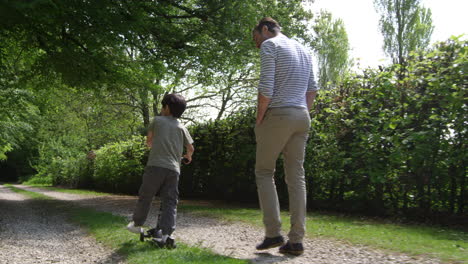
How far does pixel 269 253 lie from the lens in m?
3.93

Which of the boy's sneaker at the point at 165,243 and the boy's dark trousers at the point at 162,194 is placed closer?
the boy's sneaker at the point at 165,243

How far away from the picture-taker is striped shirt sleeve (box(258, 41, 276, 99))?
12.1 ft

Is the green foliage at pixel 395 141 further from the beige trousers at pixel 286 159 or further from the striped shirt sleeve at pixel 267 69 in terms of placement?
the striped shirt sleeve at pixel 267 69

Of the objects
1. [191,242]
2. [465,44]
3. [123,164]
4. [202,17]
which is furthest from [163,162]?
[123,164]

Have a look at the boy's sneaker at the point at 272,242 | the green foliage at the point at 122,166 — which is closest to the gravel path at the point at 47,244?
the boy's sneaker at the point at 272,242

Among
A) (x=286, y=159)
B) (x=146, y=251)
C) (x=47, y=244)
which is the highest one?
(x=286, y=159)

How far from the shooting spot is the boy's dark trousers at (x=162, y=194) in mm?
4344

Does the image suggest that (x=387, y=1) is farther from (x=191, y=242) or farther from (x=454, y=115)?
(x=191, y=242)

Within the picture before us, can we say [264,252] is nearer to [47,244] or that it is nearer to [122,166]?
[47,244]

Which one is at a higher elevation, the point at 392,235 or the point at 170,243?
the point at 392,235

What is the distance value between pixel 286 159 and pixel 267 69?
87cm

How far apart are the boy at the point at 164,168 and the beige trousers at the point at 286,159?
1033 mm

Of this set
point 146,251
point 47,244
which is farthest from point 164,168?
point 47,244

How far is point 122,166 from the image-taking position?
1634 centimetres
